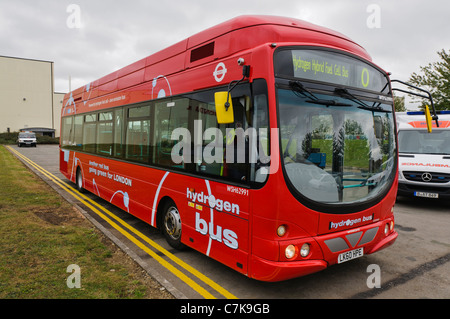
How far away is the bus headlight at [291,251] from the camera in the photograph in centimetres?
331

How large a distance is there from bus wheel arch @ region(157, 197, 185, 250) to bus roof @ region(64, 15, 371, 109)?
2206 millimetres

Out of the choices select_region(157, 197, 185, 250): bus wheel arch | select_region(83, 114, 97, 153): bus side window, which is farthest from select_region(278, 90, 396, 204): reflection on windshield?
select_region(83, 114, 97, 153): bus side window

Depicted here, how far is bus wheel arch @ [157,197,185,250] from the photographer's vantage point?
5051mm

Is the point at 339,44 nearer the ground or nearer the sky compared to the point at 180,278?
nearer the sky

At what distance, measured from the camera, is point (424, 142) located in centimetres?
904

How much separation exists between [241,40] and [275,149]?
59.8 inches

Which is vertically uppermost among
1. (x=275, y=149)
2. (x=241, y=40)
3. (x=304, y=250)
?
(x=241, y=40)

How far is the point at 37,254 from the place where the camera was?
4801 mm

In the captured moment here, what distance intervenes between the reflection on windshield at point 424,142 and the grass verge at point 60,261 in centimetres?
835

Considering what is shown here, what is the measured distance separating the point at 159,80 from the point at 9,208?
5.08 metres

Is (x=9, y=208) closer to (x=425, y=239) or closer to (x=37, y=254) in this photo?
(x=37, y=254)

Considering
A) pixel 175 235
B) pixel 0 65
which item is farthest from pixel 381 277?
pixel 0 65

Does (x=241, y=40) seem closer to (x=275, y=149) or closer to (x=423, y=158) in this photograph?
(x=275, y=149)

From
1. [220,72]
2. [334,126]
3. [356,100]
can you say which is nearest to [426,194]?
[356,100]
